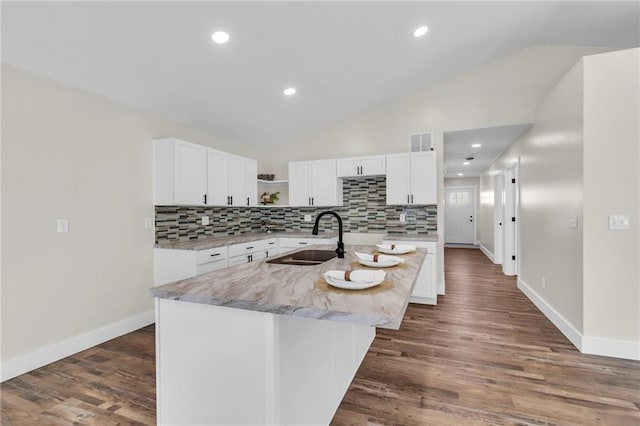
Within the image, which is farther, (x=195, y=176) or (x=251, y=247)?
(x=251, y=247)

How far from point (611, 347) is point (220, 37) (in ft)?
13.9

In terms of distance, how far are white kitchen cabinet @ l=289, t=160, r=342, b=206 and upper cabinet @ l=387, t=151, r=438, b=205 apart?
0.84 m

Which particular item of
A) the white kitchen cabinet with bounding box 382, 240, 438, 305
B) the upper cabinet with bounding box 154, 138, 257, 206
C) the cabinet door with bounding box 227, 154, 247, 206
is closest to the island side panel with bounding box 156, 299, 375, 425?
the upper cabinet with bounding box 154, 138, 257, 206

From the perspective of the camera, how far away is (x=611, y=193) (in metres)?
2.52

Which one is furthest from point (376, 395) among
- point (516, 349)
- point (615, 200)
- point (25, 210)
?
point (25, 210)

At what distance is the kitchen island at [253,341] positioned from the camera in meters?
1.13

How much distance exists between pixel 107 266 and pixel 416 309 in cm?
345

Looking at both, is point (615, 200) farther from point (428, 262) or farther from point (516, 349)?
point (428, 262)

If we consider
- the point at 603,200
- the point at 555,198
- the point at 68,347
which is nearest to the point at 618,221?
the point at 603,200

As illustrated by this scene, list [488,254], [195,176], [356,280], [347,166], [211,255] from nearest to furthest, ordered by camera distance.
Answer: [356,280]
[211,255]
[195,176]
[347,166]
[488,254]

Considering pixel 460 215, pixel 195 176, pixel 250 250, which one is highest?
pixel 195 176

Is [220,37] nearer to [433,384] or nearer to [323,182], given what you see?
[323,182]

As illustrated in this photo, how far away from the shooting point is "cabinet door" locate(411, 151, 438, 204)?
407 cm

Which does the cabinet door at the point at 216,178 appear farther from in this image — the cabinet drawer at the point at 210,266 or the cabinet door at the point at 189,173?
the cabinet drawer at the point at 210,266
